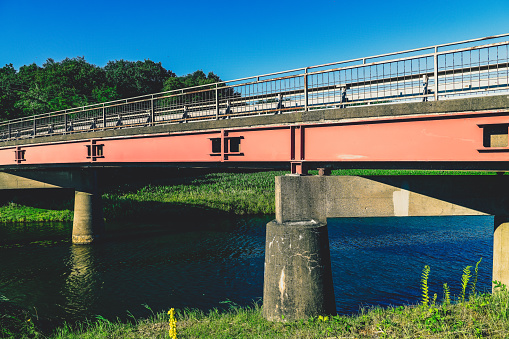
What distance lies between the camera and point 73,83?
72.3 meters

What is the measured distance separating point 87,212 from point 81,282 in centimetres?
776

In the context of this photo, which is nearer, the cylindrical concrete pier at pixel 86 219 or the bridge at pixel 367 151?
the bridge at pixel 367 151

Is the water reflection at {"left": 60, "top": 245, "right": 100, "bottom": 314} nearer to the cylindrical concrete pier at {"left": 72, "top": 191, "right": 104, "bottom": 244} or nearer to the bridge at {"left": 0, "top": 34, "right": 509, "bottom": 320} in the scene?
the cylindrical concrete pier at {"left": 72, "top": 191, "right": 104, "bottom": 244}

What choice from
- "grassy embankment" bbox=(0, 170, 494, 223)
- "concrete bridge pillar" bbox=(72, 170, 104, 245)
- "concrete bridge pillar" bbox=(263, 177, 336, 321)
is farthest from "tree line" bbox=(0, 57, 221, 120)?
"concrete bridge pillar" bbox=(263, 177, 336, 321)

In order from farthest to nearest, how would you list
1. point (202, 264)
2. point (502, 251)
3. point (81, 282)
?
1. point (202, 264)
2. point (81, 282)
3. point (502, 251)

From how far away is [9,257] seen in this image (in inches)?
755

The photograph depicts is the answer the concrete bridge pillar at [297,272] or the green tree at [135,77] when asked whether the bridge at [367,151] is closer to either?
the concrete bridge pillar at [297,272]

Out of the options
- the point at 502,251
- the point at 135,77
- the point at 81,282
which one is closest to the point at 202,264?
the point at 81,282

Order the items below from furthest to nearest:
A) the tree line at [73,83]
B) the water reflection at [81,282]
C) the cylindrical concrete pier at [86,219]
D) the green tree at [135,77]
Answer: the green tree at [135,77] < the tree line at [73,83] < the cylindrical concrete pier at [86,219] < the water reflection at [81,282]

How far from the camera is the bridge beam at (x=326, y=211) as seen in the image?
8797 mm

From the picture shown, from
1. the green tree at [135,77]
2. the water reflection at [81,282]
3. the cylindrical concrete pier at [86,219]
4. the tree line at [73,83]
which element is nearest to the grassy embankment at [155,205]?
the cylindrical concrete pier at [86,219]

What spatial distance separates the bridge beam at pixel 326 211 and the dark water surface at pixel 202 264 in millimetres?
3560

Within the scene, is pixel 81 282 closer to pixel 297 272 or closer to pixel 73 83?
pixel 297 272

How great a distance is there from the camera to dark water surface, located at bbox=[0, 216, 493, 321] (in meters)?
13.0
